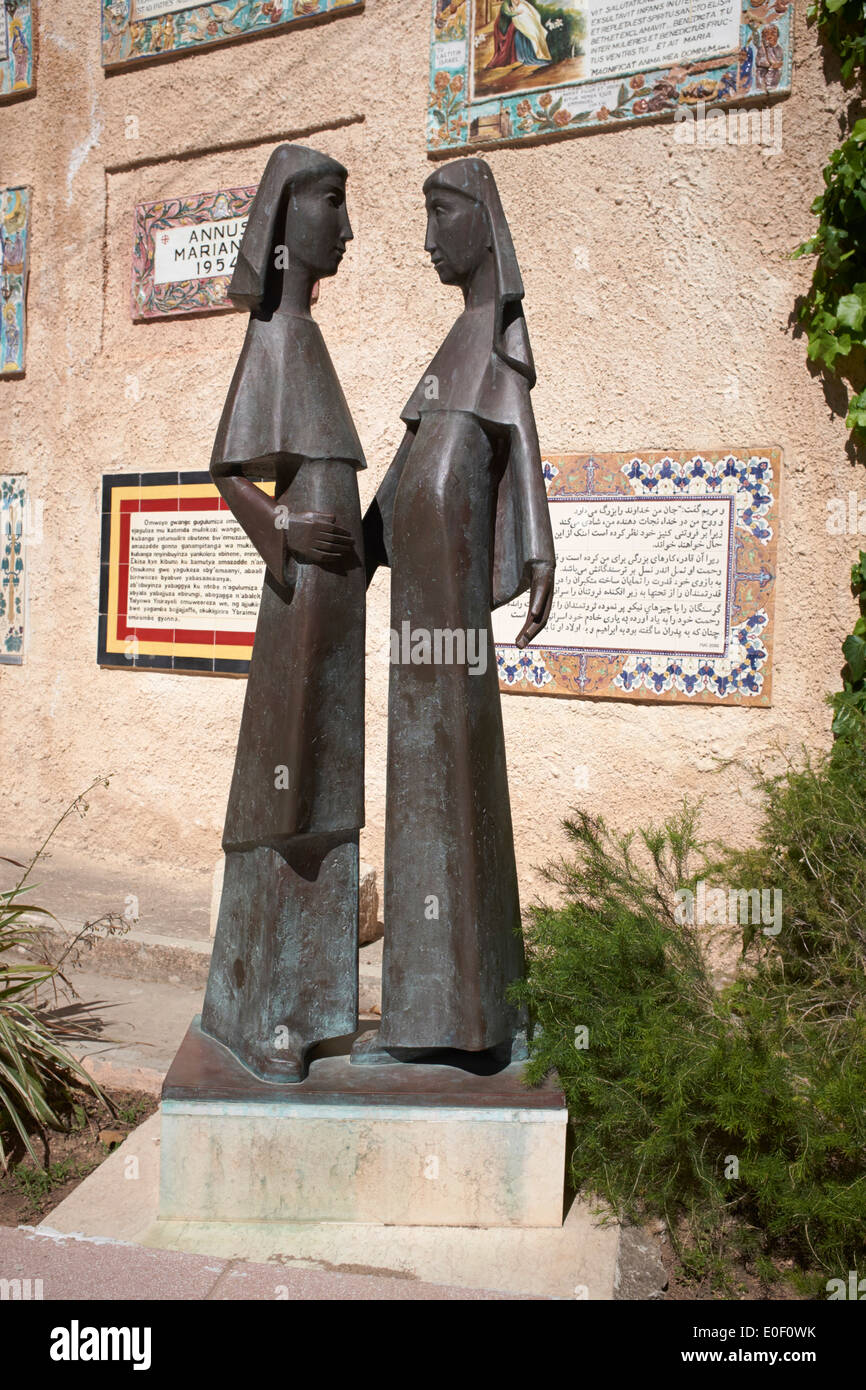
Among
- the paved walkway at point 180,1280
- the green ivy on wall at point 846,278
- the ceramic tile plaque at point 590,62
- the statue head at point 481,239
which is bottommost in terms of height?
the paved walkway at point 180,1280

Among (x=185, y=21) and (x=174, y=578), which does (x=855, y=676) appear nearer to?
(x=174, y=578)

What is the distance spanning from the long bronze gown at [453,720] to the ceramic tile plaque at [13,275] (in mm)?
4489

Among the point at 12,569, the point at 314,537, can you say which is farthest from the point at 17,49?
the point at 314,537

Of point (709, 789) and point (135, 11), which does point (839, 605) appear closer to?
point (709, 789)

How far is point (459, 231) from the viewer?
256cm

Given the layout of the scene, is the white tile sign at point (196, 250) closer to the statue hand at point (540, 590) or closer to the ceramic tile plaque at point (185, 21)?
the ceramic tile plaque at point (185, 21)

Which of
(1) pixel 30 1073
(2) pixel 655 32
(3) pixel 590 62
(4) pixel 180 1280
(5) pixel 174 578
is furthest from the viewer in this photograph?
(5) pixel 174 578

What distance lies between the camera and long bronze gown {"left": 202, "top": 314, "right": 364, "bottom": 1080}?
101 inches

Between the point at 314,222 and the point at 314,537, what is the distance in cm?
75

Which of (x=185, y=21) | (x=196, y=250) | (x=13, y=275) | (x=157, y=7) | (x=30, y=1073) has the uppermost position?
(x=157, y=7)

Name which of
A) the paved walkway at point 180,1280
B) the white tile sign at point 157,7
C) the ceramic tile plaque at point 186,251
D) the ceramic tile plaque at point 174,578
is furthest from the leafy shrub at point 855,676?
the white tile sign at point 157,7

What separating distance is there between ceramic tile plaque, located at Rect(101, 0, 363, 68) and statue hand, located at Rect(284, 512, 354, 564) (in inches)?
150

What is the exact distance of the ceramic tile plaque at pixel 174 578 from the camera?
5574 mm
